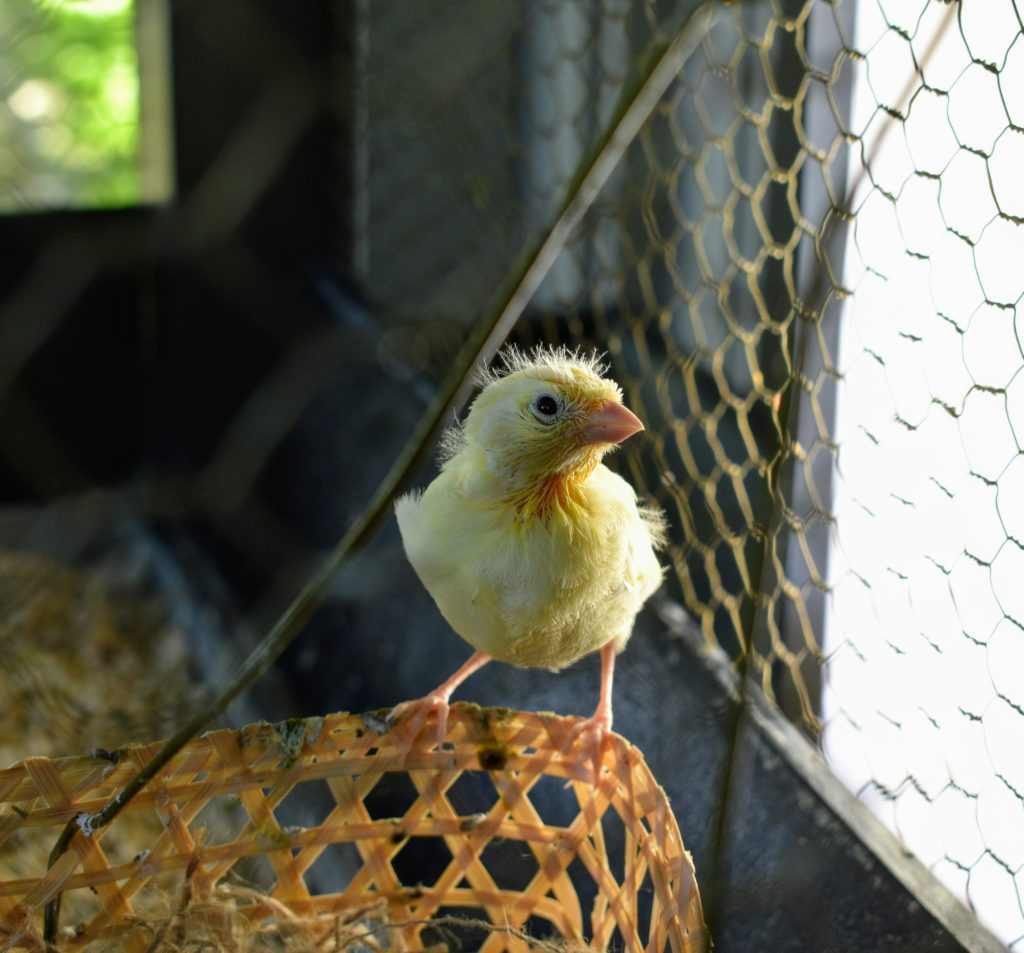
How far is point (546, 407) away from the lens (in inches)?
34.6

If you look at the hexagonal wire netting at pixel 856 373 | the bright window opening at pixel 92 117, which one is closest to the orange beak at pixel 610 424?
the hexagonal wire netting at pixel 856 373

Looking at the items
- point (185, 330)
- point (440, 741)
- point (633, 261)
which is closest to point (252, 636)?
Result: point (185, 330)

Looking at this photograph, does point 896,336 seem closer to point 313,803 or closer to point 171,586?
point 313,803

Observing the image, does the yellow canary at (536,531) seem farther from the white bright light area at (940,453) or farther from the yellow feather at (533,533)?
the white bright light area at (940,453)

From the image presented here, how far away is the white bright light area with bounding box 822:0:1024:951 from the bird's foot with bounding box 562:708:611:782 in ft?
0.92

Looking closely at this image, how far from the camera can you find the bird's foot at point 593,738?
0.94 meters

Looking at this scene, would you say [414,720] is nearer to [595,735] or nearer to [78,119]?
[595,735]

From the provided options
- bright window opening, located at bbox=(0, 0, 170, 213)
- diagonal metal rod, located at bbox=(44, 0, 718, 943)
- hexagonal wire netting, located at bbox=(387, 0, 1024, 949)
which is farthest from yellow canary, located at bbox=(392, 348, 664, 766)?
bright window opening, located at bbox=(0, 0, 170, 213)

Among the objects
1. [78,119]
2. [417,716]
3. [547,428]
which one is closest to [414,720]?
[417,716]

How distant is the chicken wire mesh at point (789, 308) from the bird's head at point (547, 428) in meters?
0.12

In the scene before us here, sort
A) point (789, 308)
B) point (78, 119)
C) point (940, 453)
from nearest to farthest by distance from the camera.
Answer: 1. point (940, 453)
2. point (789, 308)
3. point (78, 119)

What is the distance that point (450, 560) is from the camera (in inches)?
35.2

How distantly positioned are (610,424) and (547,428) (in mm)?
46

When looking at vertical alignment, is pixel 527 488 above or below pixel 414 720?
above
